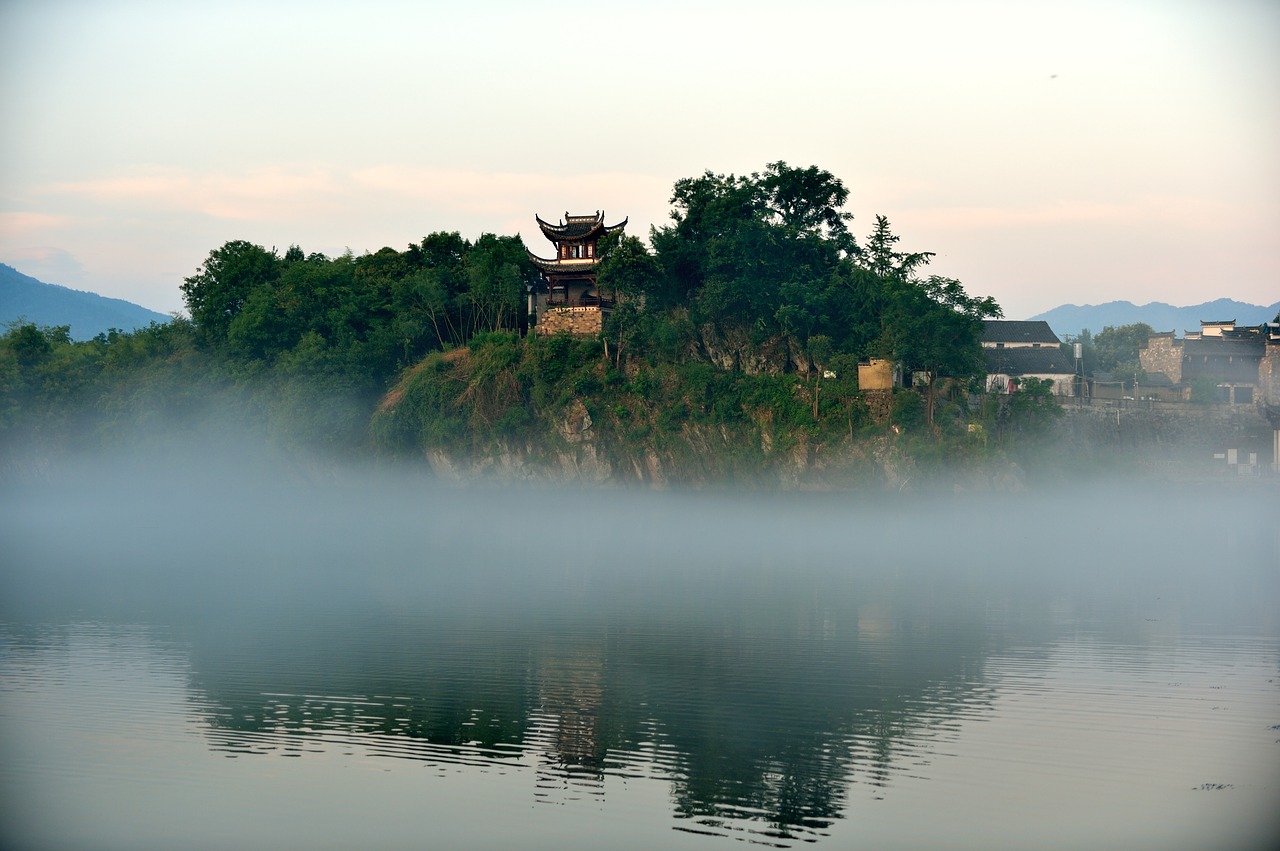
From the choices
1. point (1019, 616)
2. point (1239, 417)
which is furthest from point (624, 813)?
point (1239, 417)

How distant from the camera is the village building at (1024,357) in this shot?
63.7 meters

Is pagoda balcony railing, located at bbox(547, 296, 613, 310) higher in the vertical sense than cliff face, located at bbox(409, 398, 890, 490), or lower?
higher

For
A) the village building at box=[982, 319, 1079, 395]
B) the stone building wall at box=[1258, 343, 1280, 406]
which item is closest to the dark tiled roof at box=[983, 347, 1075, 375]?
the village building at box=[982, 319, 1079, 395]

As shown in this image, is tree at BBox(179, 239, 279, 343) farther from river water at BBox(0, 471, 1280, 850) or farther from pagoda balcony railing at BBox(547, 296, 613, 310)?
river water at BBox(0, 471, 1280, 850)

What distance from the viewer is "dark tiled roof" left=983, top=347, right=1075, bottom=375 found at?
6462 centimetres

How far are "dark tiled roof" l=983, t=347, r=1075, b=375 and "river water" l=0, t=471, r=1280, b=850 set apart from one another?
23.9m

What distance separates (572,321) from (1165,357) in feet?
110

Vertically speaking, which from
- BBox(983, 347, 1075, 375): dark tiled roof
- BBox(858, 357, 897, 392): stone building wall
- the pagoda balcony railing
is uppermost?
the pagoda balcony railing

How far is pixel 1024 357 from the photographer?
65.8 meters

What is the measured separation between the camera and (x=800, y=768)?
16.8 metres

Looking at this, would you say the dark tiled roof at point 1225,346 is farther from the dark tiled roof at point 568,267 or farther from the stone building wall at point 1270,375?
the dark tiled roof at point 568,267

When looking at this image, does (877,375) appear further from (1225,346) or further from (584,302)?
(1225,346)

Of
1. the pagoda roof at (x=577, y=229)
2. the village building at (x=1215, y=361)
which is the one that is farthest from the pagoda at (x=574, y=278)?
the village building at (x=1215, y=361)

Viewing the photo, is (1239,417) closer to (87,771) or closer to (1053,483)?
(1053,483)
